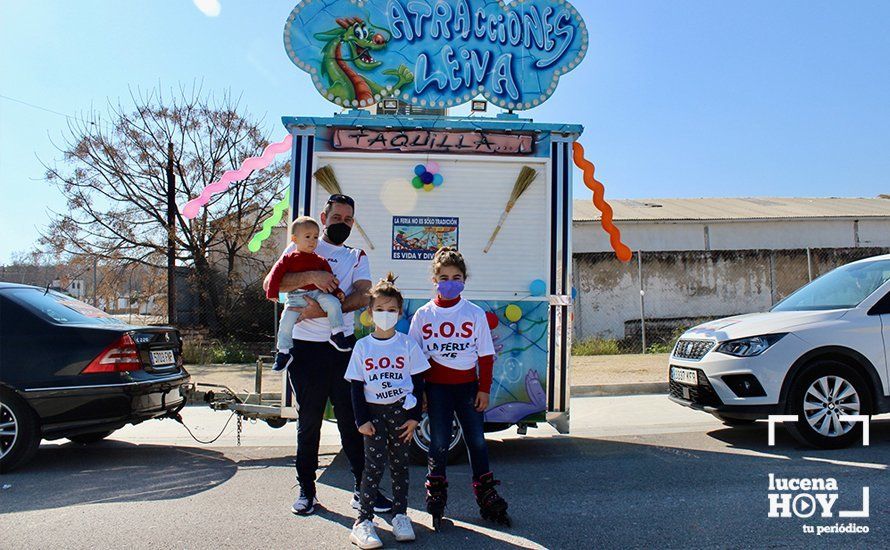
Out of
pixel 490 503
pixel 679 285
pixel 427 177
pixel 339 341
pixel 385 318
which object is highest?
pixel 427 177

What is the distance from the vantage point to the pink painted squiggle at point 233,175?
583 centimetres

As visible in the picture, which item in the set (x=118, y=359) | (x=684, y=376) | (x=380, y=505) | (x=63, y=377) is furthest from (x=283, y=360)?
(x=684, y=376)

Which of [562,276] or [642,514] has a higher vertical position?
[562,276]

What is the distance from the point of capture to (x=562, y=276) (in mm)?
5855

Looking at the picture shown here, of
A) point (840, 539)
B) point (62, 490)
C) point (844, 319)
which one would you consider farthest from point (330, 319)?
point (844, 319)

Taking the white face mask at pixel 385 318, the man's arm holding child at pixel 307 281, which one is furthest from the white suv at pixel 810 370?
the man's arm holding child at pixel 307 281

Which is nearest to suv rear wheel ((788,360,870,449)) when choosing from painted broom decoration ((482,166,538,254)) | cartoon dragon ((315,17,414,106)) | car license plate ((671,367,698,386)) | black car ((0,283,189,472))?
car license plate ((671,367,698,386))

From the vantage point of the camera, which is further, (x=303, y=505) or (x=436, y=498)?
(x=303, y=505)

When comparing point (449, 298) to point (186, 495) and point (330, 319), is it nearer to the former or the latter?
point (330, 319)

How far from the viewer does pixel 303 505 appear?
4.37m

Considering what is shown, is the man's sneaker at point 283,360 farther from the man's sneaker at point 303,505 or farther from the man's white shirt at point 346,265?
the man's sneaker at point 303,505

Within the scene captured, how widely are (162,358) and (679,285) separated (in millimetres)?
14485

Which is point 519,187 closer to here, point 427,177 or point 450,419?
point 427,177

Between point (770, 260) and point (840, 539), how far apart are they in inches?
603
